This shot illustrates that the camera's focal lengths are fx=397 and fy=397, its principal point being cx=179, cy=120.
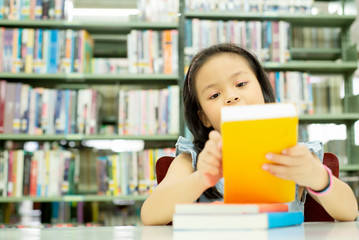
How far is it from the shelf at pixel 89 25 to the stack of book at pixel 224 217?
2065 millimetres

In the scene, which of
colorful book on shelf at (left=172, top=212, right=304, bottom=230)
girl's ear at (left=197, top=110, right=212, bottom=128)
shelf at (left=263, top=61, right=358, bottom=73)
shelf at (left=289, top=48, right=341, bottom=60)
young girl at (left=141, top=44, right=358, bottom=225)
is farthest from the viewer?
shelf at (left=289, top=48, right=341, bottom=60)

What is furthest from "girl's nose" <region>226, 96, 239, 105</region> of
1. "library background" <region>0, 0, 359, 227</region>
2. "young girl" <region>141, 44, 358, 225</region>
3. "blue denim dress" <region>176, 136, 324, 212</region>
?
"library background" <region>0, 0, 359, 227</region>

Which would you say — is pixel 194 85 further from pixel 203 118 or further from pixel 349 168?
pixel 349 168

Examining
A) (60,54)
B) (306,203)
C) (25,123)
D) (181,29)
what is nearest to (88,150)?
(25,123)

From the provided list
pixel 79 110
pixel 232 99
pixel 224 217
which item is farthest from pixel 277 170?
pixel 79 110

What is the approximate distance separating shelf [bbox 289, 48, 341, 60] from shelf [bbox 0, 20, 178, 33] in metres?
0.90

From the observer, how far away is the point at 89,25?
247 centimetres

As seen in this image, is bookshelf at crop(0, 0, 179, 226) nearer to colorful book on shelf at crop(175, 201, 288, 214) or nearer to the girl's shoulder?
the girl's shoulder

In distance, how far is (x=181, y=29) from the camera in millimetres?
2512

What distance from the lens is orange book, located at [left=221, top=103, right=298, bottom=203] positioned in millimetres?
564

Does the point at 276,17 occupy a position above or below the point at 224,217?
above

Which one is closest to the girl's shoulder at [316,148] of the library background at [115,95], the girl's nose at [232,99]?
the girl's nose at [232,99]

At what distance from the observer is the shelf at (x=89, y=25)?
2438mm

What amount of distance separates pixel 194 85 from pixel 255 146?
677 millimetres
